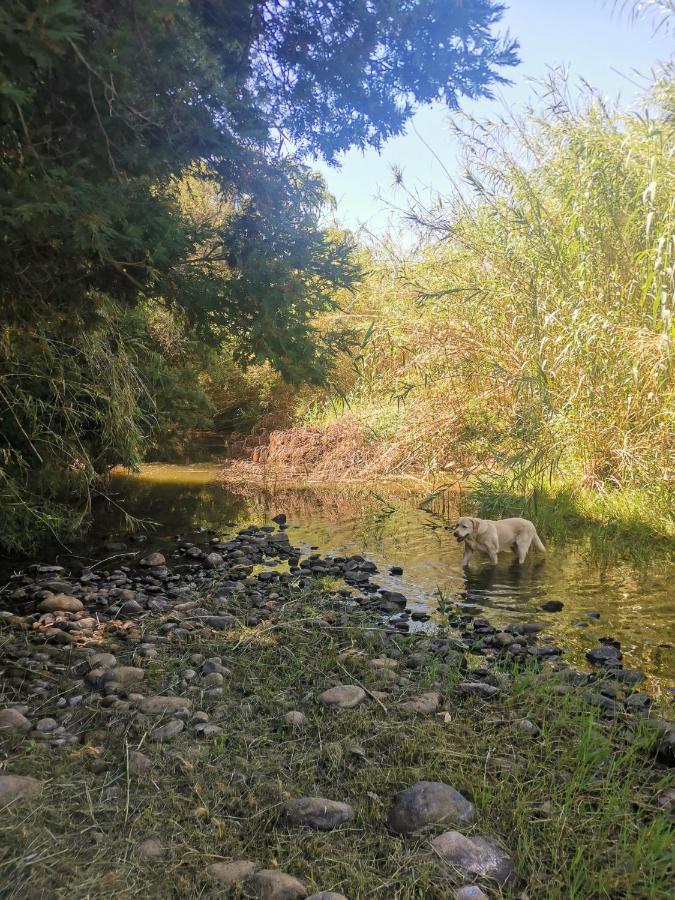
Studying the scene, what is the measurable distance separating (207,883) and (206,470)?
1130 cm

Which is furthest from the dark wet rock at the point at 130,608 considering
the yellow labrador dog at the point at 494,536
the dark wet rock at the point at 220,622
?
the yellow labrador dog at the point at 494,536

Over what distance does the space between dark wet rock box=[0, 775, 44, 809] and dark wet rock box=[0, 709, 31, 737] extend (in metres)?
0.47

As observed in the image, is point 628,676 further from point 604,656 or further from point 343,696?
point 343,696

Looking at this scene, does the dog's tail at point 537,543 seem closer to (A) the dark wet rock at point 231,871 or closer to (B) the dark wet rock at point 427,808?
(B) the dark wet rock at point 427,808

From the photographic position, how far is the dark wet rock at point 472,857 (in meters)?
2.00

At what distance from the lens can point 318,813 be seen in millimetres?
2229

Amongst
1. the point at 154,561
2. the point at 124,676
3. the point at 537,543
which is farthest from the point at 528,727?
the point at 154,561

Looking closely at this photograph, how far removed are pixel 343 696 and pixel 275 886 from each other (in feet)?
3.90

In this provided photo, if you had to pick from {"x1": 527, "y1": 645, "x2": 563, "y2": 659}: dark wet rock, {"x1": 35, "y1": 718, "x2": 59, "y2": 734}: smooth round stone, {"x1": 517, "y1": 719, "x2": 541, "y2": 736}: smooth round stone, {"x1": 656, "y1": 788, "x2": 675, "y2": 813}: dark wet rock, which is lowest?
{"x1": 35, "y1": 718, "x2": 59, "y2": 734}: smooth round stone

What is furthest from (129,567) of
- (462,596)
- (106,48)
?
(106,48)

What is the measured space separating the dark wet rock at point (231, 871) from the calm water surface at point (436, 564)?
7.77 ft

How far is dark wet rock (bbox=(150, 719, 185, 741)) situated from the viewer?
2.72m

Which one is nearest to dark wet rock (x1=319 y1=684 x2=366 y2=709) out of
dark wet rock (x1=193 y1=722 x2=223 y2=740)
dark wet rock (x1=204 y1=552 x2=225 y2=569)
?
dark wet rock (x1=193 y1=722 x2=223 y2=740)

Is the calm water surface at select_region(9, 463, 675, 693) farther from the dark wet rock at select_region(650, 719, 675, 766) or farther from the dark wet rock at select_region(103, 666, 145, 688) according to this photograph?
the dark wet rock at select_region(103, 666, 145, 688)
